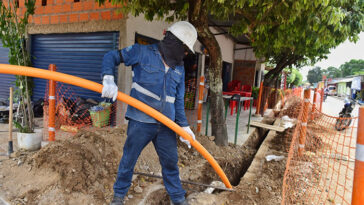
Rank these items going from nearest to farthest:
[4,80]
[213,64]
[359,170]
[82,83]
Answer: [359,170] < [82,83] < [213,64] < [4,80]

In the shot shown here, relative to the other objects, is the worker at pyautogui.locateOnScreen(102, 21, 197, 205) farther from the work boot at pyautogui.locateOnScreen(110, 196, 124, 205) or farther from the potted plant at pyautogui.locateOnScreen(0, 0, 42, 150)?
the potted plant at pyautogui.locateOnScreen(0, 0, 42, 150)

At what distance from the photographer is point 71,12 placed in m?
5.84

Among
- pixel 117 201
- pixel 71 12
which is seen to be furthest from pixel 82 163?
pixel 71 12

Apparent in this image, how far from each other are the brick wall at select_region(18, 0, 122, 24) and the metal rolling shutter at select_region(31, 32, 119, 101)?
1.28 ft

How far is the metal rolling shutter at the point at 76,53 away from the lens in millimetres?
5559

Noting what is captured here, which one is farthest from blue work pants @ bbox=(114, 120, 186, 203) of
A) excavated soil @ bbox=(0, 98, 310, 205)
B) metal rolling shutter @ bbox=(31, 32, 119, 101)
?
metal rolling shutter @ bbox=(31, 32, 119, 101)

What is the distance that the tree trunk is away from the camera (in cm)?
401

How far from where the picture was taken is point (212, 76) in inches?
179

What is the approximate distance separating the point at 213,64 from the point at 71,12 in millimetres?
4171

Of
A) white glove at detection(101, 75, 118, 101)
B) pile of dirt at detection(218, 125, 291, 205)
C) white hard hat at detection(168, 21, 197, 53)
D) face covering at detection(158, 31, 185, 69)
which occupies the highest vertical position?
white hard hat at detection(168, 21, 197, 53)

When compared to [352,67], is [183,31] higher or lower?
lower

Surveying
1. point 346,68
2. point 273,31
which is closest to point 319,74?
point 346,68

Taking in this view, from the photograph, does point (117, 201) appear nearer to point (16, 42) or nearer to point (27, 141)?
point (27, 141)

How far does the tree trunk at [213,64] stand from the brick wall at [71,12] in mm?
2125
